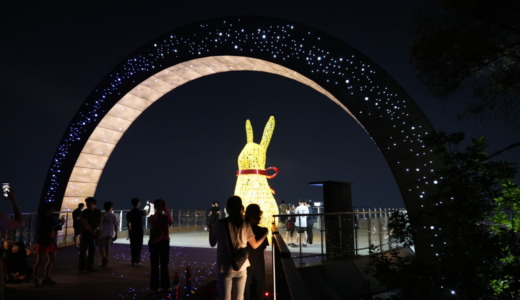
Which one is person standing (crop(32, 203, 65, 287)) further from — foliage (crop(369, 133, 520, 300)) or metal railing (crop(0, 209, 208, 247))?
foliage (crop(369, 133, 520, 300))

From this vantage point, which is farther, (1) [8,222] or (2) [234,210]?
(2) [234,210]

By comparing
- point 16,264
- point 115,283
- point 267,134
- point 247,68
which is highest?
point 247,68

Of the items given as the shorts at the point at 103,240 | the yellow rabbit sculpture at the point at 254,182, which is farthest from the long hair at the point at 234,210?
the yellow rabbit sculpture at the point at 254,182

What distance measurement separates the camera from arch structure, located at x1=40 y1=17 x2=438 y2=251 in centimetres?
796

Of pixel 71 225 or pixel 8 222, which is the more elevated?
pixel 8 222

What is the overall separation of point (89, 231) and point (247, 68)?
6335 millimetres

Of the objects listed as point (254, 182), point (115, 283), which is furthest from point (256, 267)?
point (254, 182)

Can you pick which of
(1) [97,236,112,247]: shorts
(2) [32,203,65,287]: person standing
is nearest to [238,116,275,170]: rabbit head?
(1) [97,236,112,247]: shorts

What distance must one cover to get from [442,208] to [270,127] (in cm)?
666

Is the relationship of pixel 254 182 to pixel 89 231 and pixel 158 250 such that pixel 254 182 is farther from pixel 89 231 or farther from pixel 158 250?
pixel 158 250

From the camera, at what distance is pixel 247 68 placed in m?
11.2

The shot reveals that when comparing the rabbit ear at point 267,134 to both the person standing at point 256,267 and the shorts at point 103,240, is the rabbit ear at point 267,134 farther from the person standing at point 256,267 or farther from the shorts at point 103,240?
the person standing at point 256,267

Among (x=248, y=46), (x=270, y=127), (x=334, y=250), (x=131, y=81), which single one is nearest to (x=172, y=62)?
(x=131, y=81)

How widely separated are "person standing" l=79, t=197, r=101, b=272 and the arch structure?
5.04 metres
